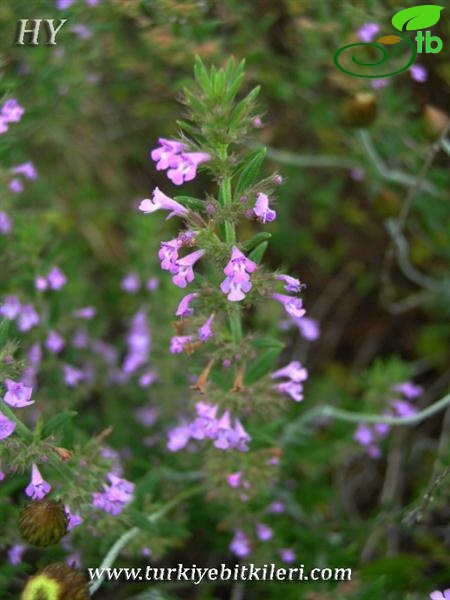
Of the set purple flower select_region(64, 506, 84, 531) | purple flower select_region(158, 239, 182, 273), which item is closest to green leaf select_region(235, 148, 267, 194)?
purple flower select_region(158, 239, 182, 273)

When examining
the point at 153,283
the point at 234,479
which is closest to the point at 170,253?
the point at 234,479

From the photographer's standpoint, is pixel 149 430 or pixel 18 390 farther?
pixel 149 430

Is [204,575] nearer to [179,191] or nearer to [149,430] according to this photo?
[149,430]

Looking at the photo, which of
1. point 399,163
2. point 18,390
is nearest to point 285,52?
point 399,163

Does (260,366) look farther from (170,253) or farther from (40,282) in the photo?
(40,282)

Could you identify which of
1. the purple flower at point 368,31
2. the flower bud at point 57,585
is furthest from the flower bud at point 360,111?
the flower bud at point 57,585

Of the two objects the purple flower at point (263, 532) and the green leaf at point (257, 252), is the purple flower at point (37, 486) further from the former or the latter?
the purple flower at point (263, 532)

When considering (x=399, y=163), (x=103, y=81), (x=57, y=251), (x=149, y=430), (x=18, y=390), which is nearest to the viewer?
(x=18, y=390)
